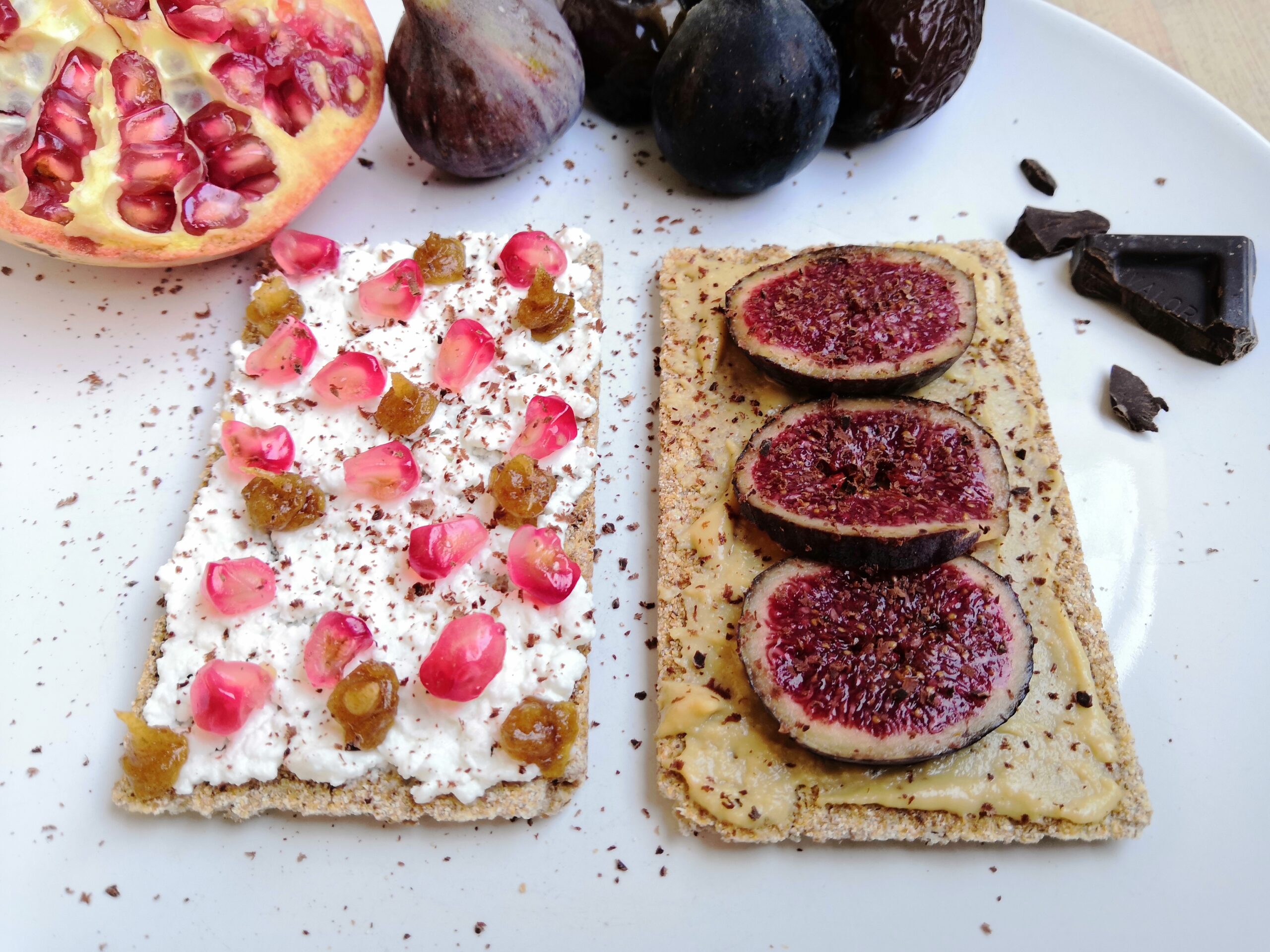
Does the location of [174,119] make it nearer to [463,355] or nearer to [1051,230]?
[463,355]

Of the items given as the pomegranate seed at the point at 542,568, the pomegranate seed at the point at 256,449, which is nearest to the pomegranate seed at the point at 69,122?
the pomegranate seed at the point at 256,449

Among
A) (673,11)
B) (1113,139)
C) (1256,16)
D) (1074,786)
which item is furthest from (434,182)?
(1256,16)

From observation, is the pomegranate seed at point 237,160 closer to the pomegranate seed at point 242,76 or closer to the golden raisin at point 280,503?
the pomegranate seed at point 242,76

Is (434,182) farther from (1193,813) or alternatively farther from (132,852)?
(1193,813)

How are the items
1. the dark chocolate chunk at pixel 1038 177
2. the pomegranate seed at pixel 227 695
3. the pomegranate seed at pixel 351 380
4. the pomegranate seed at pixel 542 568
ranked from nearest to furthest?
the pomegranate seed at pixel 227 695
the pomegranate seed at pixel 542 568
the pomegranate seed at pixel 351 380
the dark chocolate chunk at pixel 1038 177

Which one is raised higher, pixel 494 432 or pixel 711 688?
pixel 494 432
